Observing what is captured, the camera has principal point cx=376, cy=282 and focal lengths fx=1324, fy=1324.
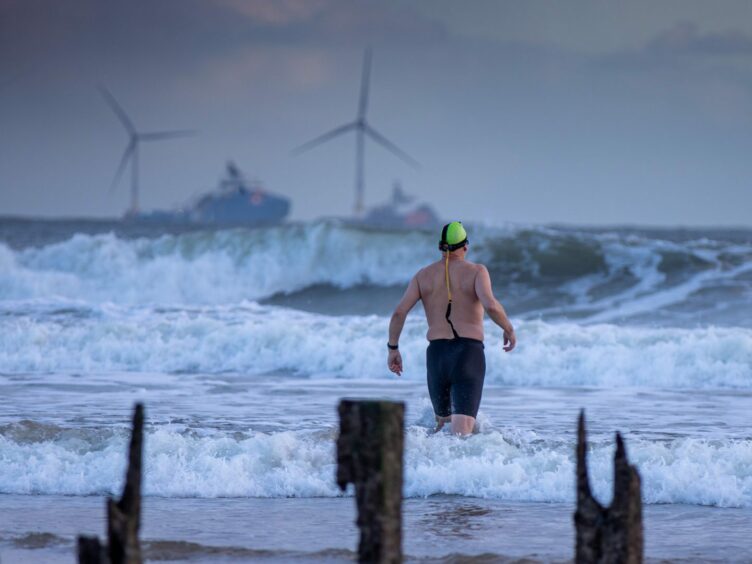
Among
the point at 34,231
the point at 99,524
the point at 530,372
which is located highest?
the point at 34,231

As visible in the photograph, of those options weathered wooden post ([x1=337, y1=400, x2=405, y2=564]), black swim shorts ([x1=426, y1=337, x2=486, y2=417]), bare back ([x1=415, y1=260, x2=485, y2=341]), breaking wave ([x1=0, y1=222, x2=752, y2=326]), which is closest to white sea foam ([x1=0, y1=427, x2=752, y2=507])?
black swim shorts ([x1=426, y1=337, x2=486, y2=417])

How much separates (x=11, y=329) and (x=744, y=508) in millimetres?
14058

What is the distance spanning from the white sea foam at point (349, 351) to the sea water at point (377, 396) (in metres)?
0.04

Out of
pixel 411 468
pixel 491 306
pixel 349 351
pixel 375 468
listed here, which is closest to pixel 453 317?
pixel 491 306

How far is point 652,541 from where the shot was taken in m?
7.05

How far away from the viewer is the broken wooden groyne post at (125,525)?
154 inches

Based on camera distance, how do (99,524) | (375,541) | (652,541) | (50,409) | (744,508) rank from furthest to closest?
(50,409) → (744,508) → (99,524) → (652,541) → (375,541)

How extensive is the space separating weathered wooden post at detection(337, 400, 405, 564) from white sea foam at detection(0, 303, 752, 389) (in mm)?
12060

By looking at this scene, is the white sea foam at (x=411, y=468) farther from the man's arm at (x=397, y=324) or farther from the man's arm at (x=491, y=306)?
the man's arm at (x=491, y=306)

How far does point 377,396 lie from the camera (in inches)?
565

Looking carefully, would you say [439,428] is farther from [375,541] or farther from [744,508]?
[375,541]

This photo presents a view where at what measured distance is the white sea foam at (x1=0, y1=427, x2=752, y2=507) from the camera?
847cm

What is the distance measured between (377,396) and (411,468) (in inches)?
219

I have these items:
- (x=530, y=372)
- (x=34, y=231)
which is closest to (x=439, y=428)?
(x=530, y=372)
